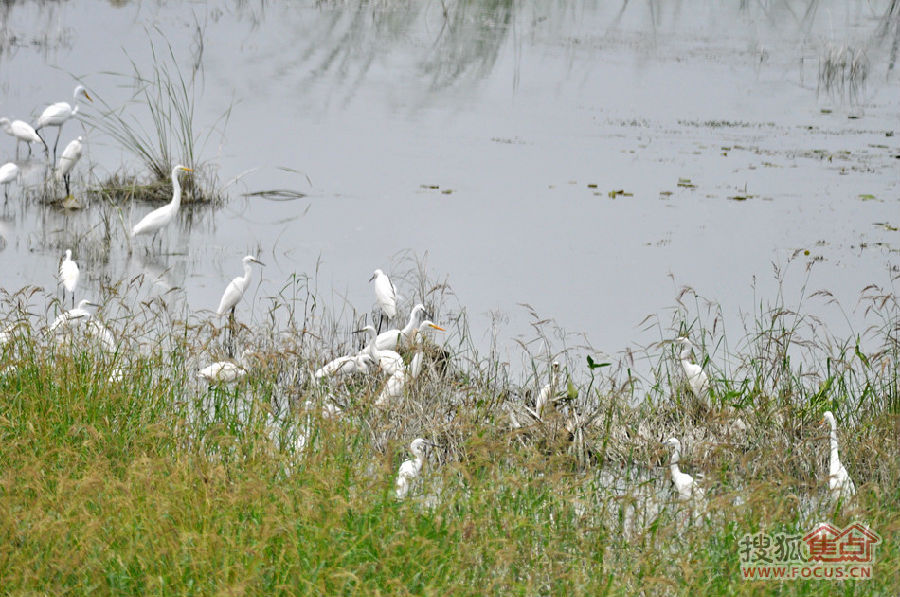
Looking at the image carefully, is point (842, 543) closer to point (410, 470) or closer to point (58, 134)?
point (410, 470)

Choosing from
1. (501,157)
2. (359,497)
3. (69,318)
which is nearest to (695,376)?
(359,497)

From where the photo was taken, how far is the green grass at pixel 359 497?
9.25 feet

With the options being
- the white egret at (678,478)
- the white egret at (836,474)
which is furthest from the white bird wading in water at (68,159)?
the white egret at (836,474)

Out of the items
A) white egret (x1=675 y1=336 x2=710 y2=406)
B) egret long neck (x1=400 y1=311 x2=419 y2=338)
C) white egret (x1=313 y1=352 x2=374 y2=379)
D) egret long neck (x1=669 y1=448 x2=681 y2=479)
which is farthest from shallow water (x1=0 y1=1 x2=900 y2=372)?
egret long neck (x1=669 y1=448 x2=681 y2=479)

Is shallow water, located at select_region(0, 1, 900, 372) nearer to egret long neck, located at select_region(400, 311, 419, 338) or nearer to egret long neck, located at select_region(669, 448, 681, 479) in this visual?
egret long neck, located at select_region(400, 311, 419, 338)

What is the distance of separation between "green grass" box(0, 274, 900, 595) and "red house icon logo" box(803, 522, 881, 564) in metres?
0.05

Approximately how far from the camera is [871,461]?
441 cm

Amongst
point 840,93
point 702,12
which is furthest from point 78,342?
point 702,12

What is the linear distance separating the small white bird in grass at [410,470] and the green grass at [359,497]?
0.20 ft

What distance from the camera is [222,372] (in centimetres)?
457

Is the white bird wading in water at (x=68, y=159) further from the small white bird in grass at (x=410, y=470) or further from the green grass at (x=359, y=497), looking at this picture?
the small white bird in grass at (x=410, y=470)

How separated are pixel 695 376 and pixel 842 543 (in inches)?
70.5

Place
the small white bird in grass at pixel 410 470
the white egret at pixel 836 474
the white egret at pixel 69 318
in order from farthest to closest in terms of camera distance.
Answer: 1. the white egret at pixel 69 318
2. the white egret at pixel 836 474
3. the small white bird in grass at pixel 410 470

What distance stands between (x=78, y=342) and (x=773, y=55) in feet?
48.7
